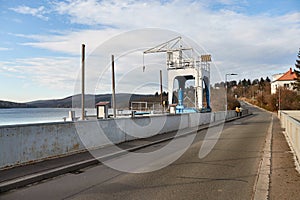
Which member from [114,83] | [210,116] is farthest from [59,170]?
[210,116]

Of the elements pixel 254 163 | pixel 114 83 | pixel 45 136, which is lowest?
pixel 254 163

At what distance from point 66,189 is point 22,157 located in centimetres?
271

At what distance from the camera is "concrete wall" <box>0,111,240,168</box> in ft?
28.3

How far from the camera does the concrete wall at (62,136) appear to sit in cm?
862

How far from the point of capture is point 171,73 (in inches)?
1401

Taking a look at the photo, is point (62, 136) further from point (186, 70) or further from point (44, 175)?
point (186, 70)

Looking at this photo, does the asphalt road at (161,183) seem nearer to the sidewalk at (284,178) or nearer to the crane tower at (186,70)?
the sidewalk at (284,178)

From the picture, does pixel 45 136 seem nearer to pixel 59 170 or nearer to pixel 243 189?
pixel 59 170

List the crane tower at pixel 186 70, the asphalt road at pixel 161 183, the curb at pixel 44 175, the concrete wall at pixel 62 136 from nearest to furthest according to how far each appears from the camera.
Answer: the asphalt road at pixel 161 183 → the curb at pixel 44 175 → the concrete wall at pixel 62 136 → the crane tower at pixel 186 70

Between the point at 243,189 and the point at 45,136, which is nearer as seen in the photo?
the point at 243,189

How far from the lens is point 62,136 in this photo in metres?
10.7

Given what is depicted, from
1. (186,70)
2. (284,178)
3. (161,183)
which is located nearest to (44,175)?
(161,183)

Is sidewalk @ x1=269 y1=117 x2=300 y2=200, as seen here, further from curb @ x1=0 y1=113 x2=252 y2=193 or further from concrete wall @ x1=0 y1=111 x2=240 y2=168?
concrete wall @ x1=0 y1=111 x2=240 y2=168

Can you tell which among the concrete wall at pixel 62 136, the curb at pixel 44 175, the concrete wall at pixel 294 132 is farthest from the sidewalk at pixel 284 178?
the concrete wall at pixel 62 136
